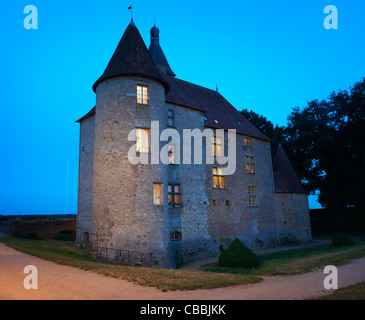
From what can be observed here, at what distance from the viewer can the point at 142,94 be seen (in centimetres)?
1817

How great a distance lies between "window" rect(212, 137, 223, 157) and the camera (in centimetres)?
2408

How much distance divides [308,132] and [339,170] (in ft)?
19.3

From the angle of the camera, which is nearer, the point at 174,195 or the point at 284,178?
the point at 174,195

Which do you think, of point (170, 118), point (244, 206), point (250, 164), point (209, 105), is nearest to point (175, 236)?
point (244, 206)

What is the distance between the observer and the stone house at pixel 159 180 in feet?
54.9

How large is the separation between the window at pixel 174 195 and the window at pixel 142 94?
19.4ft

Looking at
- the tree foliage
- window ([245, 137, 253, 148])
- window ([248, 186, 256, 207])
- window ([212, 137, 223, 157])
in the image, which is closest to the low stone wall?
window ([212, 137, 223, 157])

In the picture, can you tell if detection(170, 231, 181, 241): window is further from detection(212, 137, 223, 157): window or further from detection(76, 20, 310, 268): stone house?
detection(212, 137, 223, 157): window

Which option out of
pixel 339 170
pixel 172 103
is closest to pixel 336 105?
pixel 339 170

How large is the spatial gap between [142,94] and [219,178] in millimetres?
9556

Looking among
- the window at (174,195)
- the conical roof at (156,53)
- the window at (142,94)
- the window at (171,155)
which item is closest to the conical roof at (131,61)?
the window at (142,94)

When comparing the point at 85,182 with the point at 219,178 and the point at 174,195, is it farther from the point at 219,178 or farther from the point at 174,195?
the point at 219,178
